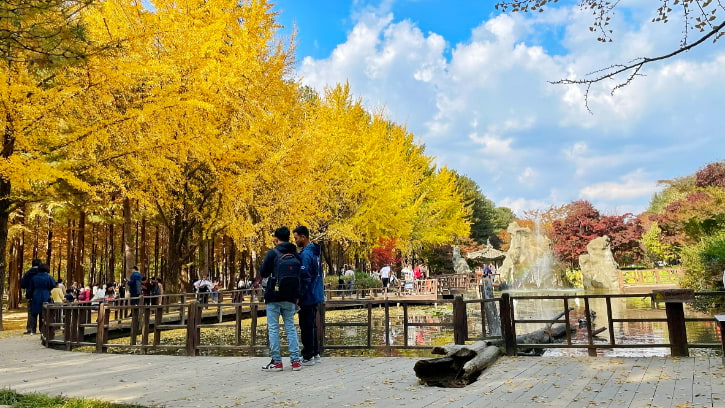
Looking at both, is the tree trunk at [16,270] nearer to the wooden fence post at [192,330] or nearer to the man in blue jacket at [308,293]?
the wooden fence post at [192,330]

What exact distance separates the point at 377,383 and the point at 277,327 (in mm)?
1716

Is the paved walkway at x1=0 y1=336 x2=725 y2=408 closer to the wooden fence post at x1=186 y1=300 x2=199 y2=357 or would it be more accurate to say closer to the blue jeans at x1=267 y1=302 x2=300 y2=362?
the blue jeans at x1=267 y1=302 x2=300 y2=362

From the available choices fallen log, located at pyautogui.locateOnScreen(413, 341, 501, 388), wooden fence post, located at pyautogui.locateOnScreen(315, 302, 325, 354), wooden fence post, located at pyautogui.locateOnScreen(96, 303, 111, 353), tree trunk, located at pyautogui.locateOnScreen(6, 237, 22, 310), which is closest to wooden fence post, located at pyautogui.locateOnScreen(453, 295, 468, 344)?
fallen log, located at pyautogui.locateOnScreen(413, 341, 501, 388)

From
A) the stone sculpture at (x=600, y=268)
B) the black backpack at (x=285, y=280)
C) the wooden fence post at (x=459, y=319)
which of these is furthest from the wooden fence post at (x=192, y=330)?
the stone sculpture at (x=600, y=268)

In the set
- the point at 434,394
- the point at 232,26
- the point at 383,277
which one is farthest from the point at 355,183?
the point at 434,394

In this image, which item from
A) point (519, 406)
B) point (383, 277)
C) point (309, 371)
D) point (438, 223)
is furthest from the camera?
point (438, 223)

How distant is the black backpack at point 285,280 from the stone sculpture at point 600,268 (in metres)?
31.2

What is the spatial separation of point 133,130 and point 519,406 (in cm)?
1165

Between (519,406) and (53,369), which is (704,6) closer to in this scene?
(519,406)

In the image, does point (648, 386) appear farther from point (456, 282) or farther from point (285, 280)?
point (456, 282)

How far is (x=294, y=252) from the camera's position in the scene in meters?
6.84

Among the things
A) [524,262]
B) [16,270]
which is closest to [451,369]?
[16,270]

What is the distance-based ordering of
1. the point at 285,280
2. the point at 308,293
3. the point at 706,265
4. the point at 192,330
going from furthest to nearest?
the point at 706,265 → the point at 192,330 → the point at 308,293 → the point at 285,280

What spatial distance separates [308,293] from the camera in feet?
23.6
